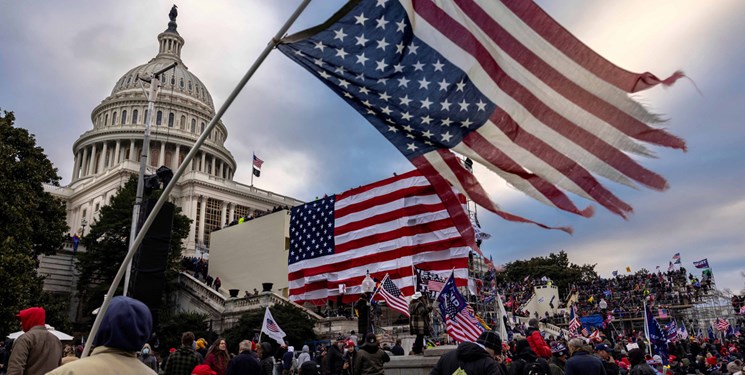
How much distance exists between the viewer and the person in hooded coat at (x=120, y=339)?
2762 mm

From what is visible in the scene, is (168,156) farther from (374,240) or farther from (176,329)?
(374,240)

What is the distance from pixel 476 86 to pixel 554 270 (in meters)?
80.4

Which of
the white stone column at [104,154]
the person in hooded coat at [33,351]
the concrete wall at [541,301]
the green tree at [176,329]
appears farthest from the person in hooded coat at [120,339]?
the white stone column at [104,154]

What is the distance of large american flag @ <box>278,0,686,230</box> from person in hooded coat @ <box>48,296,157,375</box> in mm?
4456

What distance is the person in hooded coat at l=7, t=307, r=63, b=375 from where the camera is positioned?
5773 mm

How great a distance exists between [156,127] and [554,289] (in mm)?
66333

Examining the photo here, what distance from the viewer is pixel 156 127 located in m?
90.0

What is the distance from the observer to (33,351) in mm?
5887

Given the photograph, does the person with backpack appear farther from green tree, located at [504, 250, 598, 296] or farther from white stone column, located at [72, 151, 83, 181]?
white stone column, located at [72, 151, 83, 181]

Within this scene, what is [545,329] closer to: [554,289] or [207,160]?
[554,289]

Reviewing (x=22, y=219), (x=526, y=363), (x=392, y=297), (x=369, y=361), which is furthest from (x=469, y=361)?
(x=22, y=219)

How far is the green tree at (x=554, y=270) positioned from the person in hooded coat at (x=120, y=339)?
80.0m

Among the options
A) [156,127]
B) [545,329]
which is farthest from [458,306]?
[156,127]

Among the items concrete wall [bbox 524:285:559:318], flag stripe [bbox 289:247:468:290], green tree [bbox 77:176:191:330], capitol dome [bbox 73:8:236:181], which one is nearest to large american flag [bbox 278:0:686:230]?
flag stripe [bbox 289:247:468:290]
